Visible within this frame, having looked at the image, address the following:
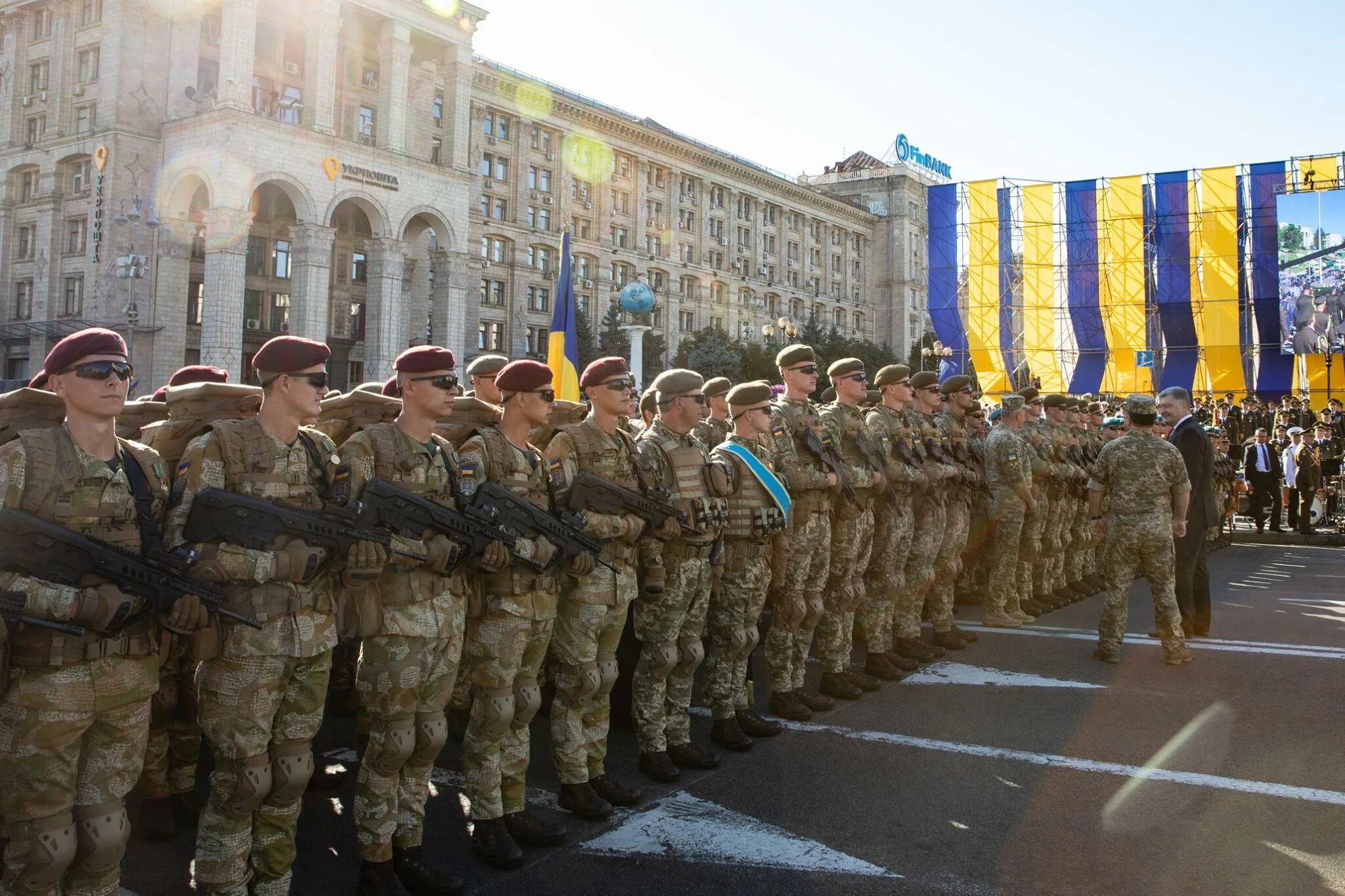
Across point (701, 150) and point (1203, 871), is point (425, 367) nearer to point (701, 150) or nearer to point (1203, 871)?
point (1203, 871)

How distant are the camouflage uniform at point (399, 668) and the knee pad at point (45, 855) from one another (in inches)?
46.7

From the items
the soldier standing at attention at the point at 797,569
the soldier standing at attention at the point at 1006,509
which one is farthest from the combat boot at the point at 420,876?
the soldier standing at attention at the point at 1006,509

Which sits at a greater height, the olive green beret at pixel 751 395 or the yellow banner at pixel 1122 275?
the yellow banner at pixel 1122 275

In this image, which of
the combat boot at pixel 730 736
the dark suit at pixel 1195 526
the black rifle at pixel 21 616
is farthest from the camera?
the dark suit at pixel 1195 526

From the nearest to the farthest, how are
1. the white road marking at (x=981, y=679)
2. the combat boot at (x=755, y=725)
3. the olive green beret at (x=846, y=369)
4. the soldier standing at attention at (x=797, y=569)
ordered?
the combat boot at (x=755, y=725)
the soldier standing at attention at (x=797, y=569)
the white road marking at (x=981, y=679)
the olive green beret at (x=846, y=369)

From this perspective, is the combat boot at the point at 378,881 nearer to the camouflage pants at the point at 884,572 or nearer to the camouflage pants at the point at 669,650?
the camouflage pants at the point at 669,650

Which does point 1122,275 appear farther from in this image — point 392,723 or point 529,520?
point 392,723

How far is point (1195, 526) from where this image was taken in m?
9.56

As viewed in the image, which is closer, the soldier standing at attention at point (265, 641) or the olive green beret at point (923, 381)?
the soldier standing at attention at point (265, 641)

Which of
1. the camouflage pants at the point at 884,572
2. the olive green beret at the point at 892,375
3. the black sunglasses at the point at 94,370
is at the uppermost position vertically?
the olive green beret at the point at 892,375

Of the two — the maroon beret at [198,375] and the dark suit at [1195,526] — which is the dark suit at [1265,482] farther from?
the maroon beret at [198,375]

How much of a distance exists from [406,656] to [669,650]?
188 centimetres

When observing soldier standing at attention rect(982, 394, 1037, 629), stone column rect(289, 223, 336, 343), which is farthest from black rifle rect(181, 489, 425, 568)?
stone column rect(289, 223, 336, 343)

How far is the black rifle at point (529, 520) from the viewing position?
466 centimetres
